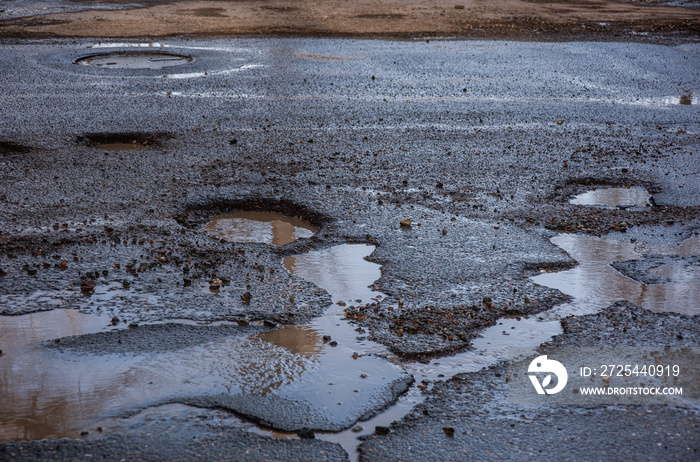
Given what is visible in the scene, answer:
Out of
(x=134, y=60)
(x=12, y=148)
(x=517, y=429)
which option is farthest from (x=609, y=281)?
(x=134, y=60)

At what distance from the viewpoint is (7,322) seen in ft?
13.6

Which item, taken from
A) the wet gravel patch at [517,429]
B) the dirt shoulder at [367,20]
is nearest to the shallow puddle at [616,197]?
the wet gravel patch at [517,429]

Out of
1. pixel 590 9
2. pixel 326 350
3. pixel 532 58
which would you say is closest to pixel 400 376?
pixel 326 350

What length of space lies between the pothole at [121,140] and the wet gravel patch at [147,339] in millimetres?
3918

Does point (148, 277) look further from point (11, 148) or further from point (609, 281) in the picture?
point (11, 148)

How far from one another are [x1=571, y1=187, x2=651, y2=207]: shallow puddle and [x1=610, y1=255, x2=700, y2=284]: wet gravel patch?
3.87ft

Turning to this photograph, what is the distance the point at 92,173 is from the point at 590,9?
1732 cm

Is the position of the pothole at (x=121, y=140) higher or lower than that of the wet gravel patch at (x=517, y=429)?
higher

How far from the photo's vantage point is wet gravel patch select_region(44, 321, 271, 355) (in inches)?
154

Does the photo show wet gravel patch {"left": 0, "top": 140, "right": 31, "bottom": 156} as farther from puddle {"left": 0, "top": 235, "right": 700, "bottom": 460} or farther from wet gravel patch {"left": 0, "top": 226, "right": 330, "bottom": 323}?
puddle {"left": 0, "top": 235, "right": 700, "bottom": 460}

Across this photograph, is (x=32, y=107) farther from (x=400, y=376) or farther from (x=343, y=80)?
(x=400, y=376)

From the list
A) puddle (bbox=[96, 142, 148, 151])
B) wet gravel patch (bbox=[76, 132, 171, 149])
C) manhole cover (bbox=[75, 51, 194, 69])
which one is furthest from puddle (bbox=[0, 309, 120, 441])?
manhole cover (bbox=[75, 51, 194, 69])

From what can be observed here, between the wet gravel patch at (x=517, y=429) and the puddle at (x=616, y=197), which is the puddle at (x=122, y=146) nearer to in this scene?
the puddle at (x=616, y=197)

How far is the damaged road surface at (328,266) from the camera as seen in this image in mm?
3314
